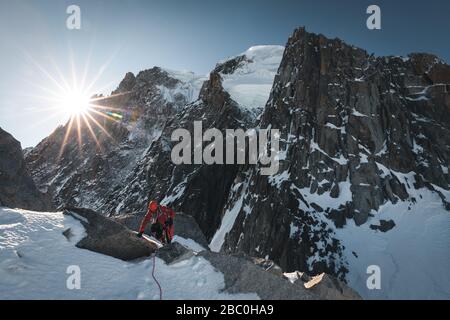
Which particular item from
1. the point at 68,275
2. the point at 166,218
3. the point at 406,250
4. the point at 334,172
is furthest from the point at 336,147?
the point at 68,275

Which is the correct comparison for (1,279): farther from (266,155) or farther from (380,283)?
(266,155)

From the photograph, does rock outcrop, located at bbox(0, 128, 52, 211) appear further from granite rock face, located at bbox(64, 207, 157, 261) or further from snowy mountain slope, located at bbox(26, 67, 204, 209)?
snowy mountain slope, located at bbox(26, 67, 204, 209)

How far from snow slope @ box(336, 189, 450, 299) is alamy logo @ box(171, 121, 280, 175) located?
62.9 feet

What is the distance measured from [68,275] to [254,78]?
132933 mm

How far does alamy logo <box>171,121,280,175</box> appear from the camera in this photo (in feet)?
260

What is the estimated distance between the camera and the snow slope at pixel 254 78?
116 meters

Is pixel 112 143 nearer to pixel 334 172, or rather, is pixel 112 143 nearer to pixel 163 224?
pixel 334 172

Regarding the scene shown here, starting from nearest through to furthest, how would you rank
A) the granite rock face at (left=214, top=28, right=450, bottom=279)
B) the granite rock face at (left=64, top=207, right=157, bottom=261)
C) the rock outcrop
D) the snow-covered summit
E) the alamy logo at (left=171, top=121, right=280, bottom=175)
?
the granite rock face at (left=64, top=207, right=157, bottom=261) < the rock outcrop < the granite rock face at (left=214, top=28, right=450, bottom=279) < the alamy logo at (left=171, top=121, right=280, bottom=175) < the snow-covered summit

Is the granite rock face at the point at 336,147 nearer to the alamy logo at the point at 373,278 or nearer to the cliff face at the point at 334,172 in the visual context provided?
the cliff face at the point at 334,172

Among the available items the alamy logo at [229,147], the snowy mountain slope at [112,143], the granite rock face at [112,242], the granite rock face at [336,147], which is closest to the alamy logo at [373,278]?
the granite rock face at [336,147]

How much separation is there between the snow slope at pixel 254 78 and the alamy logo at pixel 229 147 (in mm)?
14257

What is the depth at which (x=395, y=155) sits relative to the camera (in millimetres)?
75938

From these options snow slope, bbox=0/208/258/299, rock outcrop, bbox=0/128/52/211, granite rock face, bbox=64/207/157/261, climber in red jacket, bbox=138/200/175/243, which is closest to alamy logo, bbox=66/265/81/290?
snow slope, bbox=0/208/258/299
